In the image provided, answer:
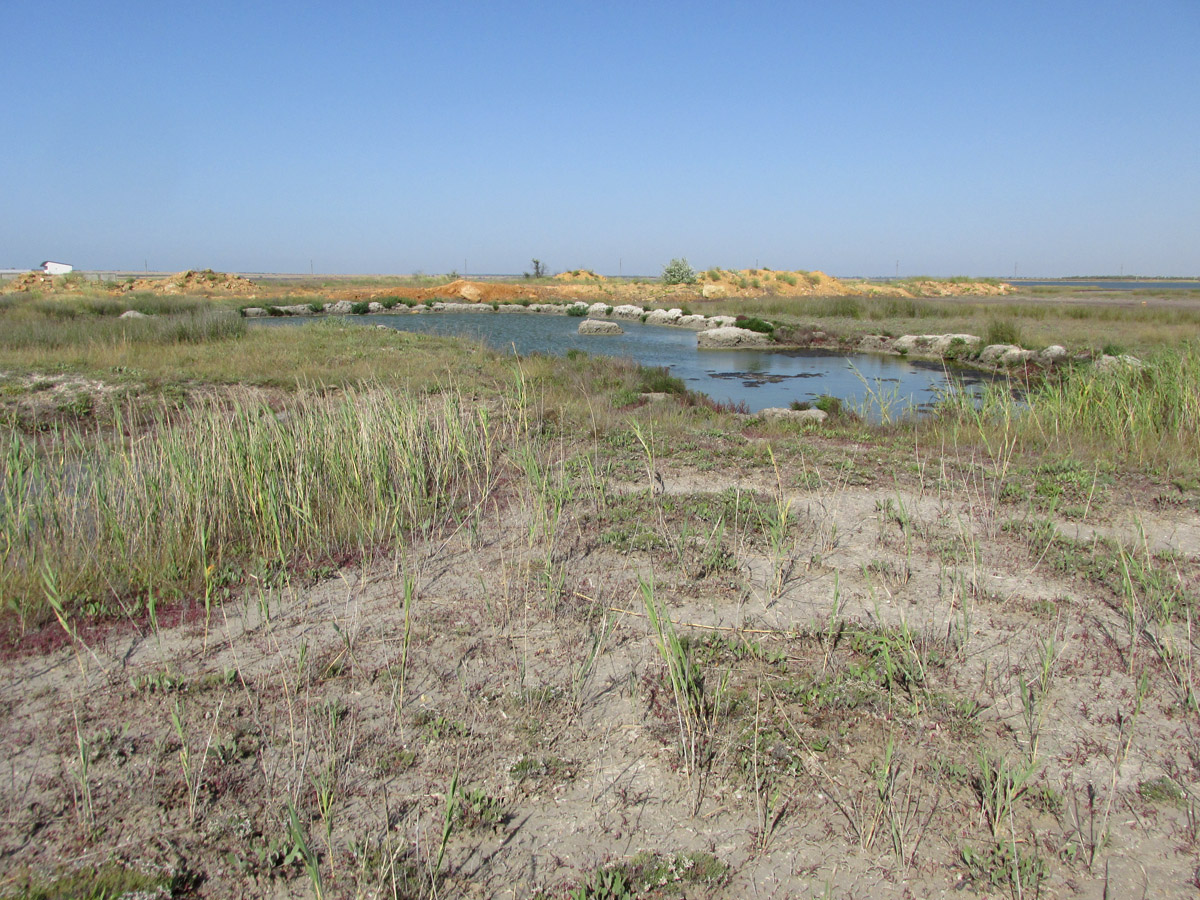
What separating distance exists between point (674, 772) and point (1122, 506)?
4601mm

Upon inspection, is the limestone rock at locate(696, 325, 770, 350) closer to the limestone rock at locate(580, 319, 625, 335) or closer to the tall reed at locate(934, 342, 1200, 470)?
the limestone rock at locate(580, 319, 625, 335)

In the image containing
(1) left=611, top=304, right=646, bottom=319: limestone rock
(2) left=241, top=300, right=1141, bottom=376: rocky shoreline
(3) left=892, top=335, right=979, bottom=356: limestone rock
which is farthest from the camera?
(1) left=611, top=304, right=646, bottom=319: limestone rock

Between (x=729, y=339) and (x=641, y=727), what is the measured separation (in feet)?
69.3

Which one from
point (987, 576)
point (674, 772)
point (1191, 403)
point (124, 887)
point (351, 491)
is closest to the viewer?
point (124, 887)

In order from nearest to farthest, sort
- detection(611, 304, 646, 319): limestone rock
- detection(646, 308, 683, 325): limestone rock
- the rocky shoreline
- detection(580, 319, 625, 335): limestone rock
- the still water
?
the still water < the rocky shoreline < detection(580, 319, 625, 335): limestone rock < detection(646, 308, 683, 325): limestone rock < detection(611, 304, 646, 319): limestone rock

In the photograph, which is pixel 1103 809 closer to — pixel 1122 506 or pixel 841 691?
pixel 841 691

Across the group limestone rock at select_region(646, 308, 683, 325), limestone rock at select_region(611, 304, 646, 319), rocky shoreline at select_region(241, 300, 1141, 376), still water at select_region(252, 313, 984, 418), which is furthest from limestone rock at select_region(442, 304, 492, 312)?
limestone rock at select_region(646, 308, 683, 325)

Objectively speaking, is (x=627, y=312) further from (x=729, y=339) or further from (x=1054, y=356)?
(x=1054, y=356)

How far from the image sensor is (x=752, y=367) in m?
18.7

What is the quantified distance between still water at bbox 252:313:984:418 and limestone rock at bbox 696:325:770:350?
0.55m

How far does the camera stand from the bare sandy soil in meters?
2.28

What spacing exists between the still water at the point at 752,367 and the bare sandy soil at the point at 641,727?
7.33 m

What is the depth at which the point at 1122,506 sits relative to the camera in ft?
18.0

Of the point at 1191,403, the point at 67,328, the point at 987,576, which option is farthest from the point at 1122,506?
the point at 67,328
